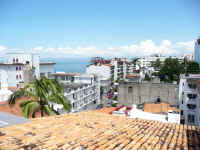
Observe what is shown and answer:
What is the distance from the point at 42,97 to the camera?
11.2 m

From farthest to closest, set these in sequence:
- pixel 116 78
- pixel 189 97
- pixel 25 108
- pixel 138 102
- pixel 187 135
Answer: pixel 116 78 < pixel 138 102 < pixel 189 97 < pixel 25 108 < pixel 187 135

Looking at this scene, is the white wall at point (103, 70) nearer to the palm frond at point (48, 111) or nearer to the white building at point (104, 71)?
the white building at point (104, 71)

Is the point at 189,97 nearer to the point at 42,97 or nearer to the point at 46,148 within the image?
the point at 42,97

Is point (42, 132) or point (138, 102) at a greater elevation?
point (42, 132)

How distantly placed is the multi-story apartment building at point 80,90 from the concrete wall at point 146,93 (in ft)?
26.9

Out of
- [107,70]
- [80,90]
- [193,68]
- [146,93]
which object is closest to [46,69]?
[80,90]

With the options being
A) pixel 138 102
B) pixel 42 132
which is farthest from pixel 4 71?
pixel 42 132

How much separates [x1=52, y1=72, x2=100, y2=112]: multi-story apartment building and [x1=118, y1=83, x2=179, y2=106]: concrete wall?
323 inches

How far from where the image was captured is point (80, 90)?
111 feet

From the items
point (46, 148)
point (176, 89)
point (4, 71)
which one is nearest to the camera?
point (46, 148)

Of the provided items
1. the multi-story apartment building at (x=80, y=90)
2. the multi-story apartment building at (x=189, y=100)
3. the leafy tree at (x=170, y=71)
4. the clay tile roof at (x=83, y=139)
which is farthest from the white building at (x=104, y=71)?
the clay tile roof at (x=83, y=139)

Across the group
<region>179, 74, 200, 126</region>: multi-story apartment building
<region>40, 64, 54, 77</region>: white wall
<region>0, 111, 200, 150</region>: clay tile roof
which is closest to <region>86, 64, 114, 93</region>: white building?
<region>40, 64, 54, 77</region>: white wall

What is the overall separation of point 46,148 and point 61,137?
861mm

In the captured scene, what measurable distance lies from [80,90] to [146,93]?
12.7m
